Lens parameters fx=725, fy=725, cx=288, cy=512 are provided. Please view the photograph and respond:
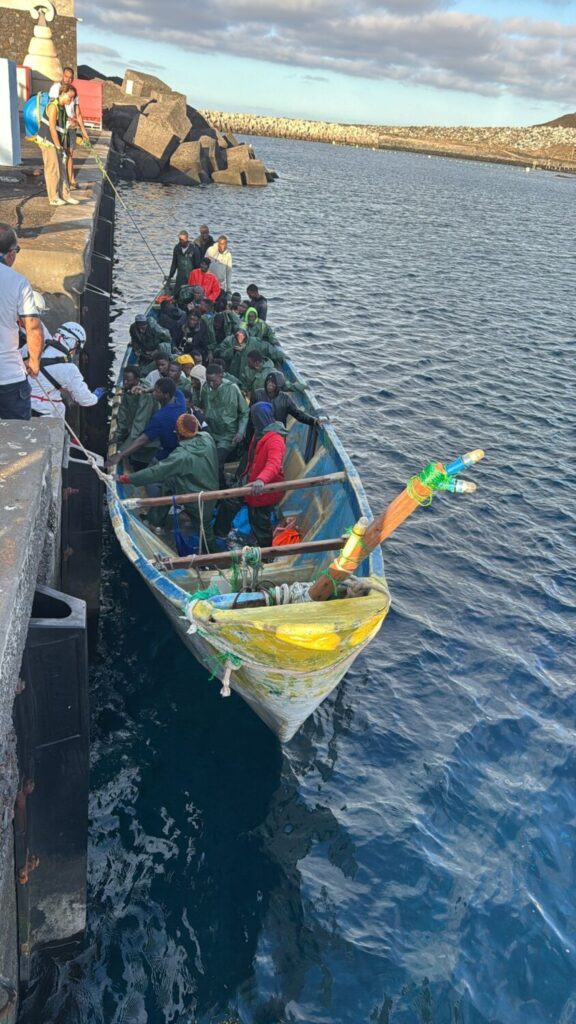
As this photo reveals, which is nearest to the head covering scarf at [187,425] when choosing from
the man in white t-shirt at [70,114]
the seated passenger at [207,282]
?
the seated passenger at [207,282]

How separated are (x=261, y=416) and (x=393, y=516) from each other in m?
4.39

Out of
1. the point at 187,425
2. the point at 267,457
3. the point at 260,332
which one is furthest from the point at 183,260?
the point at 187,425

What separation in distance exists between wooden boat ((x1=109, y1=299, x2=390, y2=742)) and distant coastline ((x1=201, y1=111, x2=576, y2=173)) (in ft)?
485

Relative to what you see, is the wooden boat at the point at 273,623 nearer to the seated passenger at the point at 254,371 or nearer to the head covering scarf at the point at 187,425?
the head covering scarf at the point at 187,425

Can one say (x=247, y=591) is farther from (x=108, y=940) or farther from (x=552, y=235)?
(x=552, y=235)

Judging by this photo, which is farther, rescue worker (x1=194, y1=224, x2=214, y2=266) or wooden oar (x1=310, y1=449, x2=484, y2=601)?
rescue worker (x1=194, y1=224, x2=214, y2=266)

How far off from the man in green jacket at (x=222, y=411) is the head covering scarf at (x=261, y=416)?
0.50 m

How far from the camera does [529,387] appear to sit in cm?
2098

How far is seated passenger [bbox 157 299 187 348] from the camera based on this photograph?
47.9 feet

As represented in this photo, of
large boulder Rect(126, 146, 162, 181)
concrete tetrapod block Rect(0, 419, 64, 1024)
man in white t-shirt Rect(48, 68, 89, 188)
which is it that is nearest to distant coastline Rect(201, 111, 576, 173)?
large boulder Rect(126, 146, 162, 181)

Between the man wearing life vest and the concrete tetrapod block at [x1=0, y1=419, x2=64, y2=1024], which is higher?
the man wearing life vest

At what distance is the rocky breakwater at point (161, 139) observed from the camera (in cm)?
4831

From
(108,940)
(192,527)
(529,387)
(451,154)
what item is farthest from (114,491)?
(451,154)

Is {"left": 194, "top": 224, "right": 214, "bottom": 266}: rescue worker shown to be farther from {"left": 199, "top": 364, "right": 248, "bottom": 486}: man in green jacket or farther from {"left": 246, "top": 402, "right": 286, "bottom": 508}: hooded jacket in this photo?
{"left": 246, "top": 402, "right": 286, "bottom": 508}: hooded jacket
